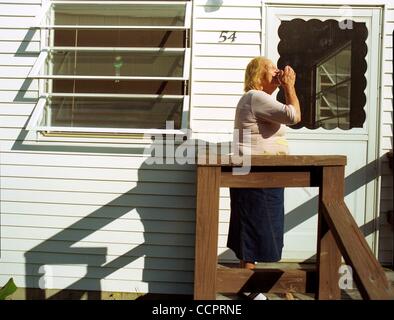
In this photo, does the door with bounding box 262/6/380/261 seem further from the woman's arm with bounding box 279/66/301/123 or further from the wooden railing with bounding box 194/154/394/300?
the wooden railing with bounding box 194/154/394/300

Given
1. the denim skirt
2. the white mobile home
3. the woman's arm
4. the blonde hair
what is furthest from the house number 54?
the denim skirt

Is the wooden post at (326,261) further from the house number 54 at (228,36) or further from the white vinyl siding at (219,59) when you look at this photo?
the house number 54 at (228,36)

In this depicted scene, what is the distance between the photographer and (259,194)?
2.76m

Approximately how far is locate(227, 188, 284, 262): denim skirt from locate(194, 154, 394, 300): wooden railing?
390 mm

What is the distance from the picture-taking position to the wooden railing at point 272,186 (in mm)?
2283

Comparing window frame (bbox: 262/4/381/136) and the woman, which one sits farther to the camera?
window frame (bbox: 262/4/381/136)

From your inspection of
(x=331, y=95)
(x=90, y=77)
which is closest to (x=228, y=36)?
(x=331, y=95)

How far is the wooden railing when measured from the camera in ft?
7.49

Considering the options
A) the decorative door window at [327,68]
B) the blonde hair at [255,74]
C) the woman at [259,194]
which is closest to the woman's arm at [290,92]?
the woman at [259,194]

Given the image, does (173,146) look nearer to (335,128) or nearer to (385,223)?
(335,128)

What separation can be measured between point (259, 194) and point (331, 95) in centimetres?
151

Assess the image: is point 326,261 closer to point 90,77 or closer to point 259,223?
point 259,223

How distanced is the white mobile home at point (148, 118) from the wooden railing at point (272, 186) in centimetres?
124

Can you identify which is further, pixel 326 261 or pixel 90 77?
pixel 90 77
